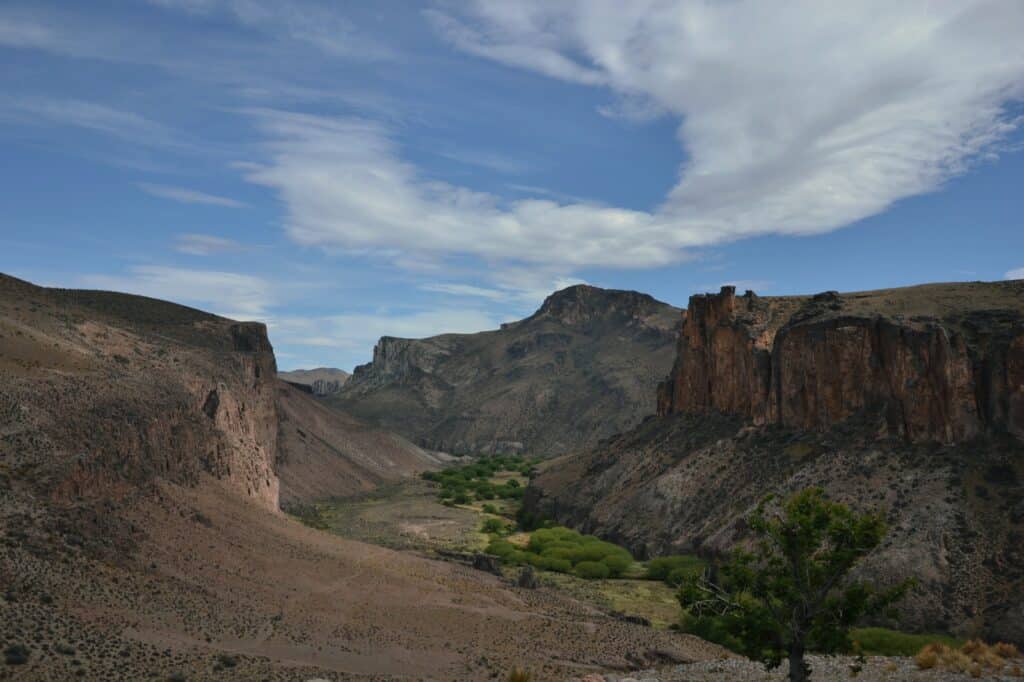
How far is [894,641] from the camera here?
106ft

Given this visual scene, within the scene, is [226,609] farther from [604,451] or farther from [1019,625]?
Result: [604,451]

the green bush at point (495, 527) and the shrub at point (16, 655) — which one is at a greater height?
the shrub at point (16, 655)

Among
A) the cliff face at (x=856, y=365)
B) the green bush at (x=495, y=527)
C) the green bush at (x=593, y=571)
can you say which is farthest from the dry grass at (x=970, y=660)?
the green bush at (x=495, y=527)

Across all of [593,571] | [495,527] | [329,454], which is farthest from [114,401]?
[329,454]

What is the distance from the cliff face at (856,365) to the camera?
149 feet

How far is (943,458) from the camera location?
146ft

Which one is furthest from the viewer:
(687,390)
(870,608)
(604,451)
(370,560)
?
(604,451)

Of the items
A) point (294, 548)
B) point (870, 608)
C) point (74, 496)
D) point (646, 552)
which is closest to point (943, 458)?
point (646, 552)

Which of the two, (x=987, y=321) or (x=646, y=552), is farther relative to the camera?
(x=646, y=552)

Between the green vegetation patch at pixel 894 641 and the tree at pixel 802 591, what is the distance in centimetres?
1429

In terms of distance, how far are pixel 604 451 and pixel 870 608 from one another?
2534 inches

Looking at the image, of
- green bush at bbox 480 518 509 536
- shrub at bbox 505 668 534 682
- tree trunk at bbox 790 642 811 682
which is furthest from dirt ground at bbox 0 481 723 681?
green bush at bbox 480 518 509 536

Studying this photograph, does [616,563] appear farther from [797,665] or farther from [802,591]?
[802,591]

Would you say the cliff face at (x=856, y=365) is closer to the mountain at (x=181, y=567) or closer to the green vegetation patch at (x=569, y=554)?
the green vegetation patch at (x=569, y=554)
